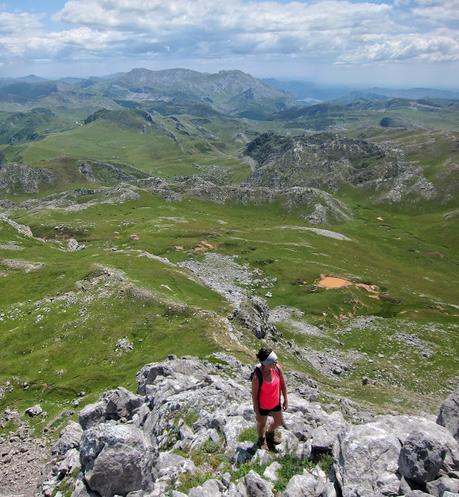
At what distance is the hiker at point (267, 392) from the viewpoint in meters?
22.7

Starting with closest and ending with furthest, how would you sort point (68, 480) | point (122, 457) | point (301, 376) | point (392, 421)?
point (122, 457) → point (392, 421) → point (68, 480) → point (301, 376)

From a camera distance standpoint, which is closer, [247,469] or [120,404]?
[247,469]

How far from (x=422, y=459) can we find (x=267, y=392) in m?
7.66

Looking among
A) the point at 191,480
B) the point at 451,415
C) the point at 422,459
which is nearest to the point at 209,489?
the point at 191,480

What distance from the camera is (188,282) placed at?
3541 inches

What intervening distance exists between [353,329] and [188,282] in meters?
32.5

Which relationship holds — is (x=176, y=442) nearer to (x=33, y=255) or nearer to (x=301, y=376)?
(x=301, y=376)

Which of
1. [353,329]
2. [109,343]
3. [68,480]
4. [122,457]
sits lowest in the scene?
[353,329]

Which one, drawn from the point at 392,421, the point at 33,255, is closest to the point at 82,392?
the point at 392,421

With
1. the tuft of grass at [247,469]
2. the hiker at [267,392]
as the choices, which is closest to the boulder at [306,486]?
the tuft of grass at [247,469]

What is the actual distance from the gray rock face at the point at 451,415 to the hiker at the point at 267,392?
7.39 metres

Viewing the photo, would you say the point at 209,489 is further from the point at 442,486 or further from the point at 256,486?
the point at 442,486

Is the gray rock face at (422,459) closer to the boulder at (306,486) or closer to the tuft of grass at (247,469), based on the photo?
the boulder at (306,486)

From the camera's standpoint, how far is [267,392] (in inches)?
922
